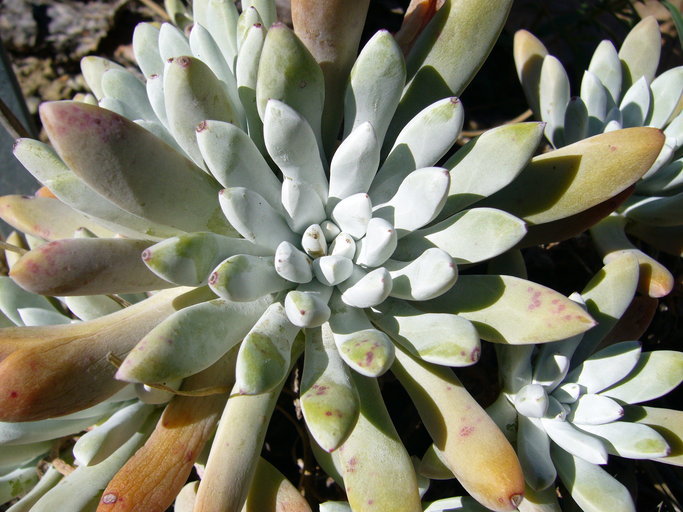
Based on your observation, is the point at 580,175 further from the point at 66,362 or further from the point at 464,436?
the point at 66,362

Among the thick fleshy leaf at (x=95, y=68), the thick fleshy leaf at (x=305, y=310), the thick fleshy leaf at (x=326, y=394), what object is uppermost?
the thick fleshy leaf at (x=95, y=68)

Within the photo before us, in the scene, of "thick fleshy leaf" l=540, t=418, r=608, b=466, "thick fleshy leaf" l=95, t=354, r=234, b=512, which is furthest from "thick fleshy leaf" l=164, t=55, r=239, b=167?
"thick fleshy leaf" l=540, t=418, r=608, b=466

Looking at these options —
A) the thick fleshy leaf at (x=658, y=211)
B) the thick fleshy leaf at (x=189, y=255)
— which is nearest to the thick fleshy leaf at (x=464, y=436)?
the thick fleshy leaf at (x=189, y=255)

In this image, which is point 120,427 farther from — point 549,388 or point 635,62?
point 635,62

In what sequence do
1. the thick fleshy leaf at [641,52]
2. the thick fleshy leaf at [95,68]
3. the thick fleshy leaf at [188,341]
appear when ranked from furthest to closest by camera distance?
the thick fleshy leaf at [641,52], the thick fleshy leaf at [95,68], the thick fleshy leaf at [188,341]

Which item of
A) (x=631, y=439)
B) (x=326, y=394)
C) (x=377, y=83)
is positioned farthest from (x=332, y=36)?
(x=631, y=439)

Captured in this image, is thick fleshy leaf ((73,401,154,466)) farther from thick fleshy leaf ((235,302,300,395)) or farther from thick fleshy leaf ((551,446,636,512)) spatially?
thick fleshy leaf ((551,446,636,512))

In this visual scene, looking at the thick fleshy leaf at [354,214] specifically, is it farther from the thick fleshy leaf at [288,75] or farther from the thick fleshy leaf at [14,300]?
the thick fleshy leaf at [14,300]
